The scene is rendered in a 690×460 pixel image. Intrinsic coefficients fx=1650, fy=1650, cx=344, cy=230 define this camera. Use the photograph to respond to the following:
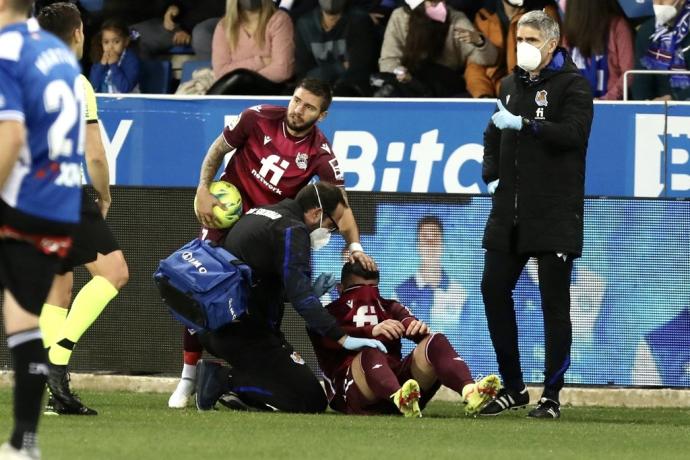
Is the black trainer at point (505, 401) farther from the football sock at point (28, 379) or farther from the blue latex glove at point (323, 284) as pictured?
the football sock at point (28, 379)

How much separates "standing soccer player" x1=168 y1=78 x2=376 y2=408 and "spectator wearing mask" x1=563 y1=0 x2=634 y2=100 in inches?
128

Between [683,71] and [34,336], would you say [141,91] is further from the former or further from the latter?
[34,336]

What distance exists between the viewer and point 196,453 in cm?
726

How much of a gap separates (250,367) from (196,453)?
2.41 meters

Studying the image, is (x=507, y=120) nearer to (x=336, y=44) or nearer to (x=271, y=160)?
(x=271, y=160)

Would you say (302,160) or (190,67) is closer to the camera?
(302,160)

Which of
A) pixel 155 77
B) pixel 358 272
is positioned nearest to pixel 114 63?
pixel 155 77

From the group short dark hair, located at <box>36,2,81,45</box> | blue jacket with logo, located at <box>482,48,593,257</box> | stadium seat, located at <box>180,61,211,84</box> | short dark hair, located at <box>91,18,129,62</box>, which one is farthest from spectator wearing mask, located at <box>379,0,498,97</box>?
short dark hair, located at <box>36,2,81,45</box>

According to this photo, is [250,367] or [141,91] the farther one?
[141,91]

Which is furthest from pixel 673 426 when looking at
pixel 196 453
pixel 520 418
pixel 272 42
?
pixel 272 42

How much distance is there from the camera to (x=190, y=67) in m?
14.6

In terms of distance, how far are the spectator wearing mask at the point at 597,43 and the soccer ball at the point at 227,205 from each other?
12.3 feet

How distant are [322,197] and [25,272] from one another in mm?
3175

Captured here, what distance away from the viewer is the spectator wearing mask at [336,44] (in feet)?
44.7
